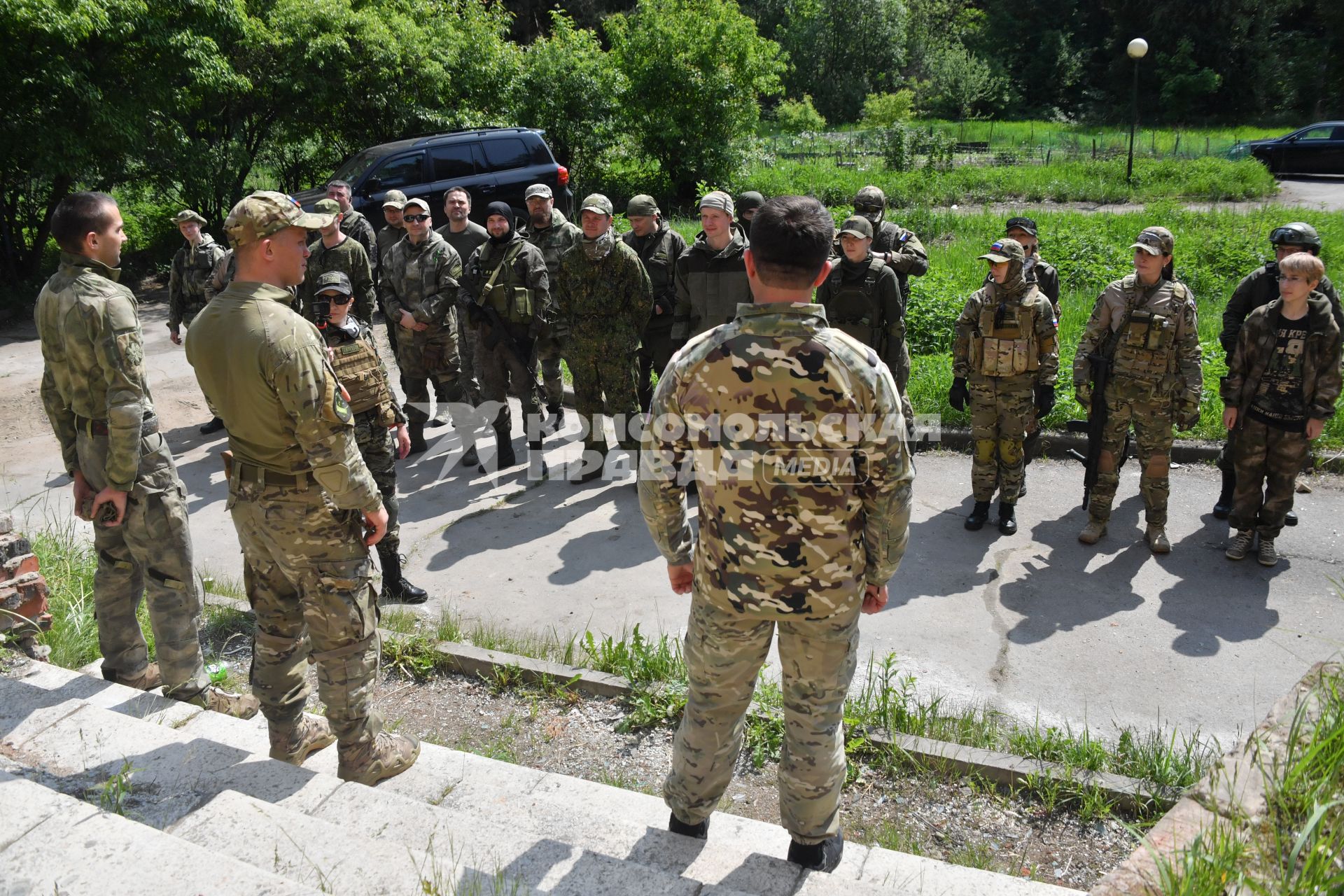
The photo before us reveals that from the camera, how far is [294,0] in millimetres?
15984

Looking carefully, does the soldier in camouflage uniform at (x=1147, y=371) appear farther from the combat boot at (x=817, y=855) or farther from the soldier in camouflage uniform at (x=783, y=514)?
the combat boot at (x=817, y=855)

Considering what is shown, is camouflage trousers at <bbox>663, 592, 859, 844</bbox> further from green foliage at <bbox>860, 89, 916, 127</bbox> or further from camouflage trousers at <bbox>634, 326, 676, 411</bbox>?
green foliage at <bbox>860, 89, 916, 127</bbox>

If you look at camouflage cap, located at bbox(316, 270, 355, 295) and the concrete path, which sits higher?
camouflage cap, located at bbox(316, 270, 355, 295)

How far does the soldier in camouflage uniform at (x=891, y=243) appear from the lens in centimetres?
695

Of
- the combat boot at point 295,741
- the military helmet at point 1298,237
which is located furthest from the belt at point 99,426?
the military helmet at point 1298,237

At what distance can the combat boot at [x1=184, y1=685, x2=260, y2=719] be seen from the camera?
4.34m

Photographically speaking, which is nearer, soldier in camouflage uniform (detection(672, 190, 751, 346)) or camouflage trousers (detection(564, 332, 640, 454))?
soldier in camouflage uniform (detection(672, 190, 751, 346))

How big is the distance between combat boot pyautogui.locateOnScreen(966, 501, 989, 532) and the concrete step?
16.1ft

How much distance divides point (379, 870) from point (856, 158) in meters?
22.1

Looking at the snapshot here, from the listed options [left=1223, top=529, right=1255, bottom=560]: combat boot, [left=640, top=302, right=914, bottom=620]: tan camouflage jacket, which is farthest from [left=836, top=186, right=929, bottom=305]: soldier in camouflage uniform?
[left=640, top=302, right=914, bottom=620]: tan camouflage jacket

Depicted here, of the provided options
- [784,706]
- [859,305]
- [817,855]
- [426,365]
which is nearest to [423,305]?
[426,365]

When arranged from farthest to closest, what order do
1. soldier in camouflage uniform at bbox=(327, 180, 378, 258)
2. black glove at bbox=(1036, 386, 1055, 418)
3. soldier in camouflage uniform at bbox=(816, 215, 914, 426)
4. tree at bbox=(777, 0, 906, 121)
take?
1. tree at bbox=(777, 0, 906, 121)
2. soldier in camouflage uniform at bbox=(327, 180, 378, 258)
3. soldier in camouflage uniform at bbox=(816, 215, 914, 426)
4. black glove at bbox=(1036, 386, 1055, 418)

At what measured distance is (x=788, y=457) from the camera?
2.77 metres

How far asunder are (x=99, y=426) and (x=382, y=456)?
158cm
